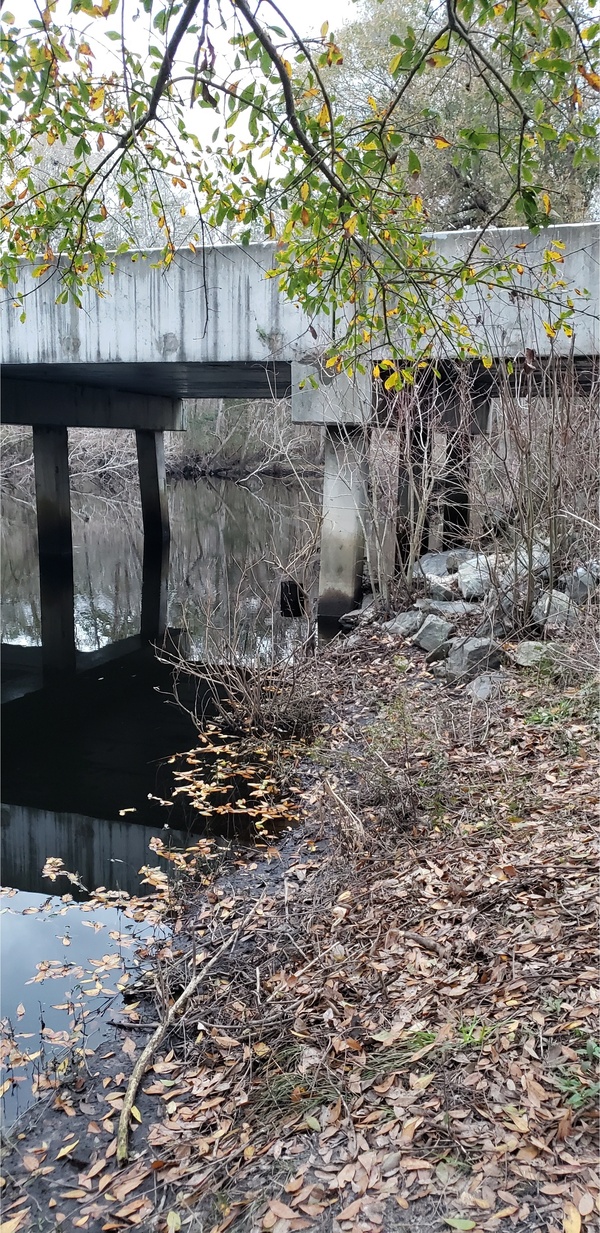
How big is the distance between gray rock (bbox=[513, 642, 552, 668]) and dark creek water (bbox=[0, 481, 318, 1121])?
242 centimetres

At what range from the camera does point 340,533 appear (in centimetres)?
1166

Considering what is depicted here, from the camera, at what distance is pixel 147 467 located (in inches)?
874

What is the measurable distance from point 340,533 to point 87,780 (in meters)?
5.28

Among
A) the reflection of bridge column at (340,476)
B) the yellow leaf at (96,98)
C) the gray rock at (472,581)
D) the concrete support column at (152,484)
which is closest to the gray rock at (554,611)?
the gray rock at (472,581)

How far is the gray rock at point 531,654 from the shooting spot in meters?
7.28

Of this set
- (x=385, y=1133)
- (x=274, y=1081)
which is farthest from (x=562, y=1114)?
(x=274, y=1081)

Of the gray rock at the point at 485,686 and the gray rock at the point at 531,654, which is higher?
the gray rock at the point at 531,654

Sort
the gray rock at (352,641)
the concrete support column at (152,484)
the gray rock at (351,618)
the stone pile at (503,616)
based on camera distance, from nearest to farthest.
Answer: the stone pile at (503,616) < the gray rock at (352,641) < the gray rock at (351,618) < the concrete support column at (152,484)

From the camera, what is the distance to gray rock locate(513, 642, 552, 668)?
728 centimetres

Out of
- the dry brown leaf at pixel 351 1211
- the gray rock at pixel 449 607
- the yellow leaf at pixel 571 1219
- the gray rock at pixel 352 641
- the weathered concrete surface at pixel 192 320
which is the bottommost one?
the gray rock at pixel 352 641

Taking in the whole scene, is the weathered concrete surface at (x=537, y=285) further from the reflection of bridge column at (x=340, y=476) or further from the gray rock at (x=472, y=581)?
the gray rock at (x=472, y=581)

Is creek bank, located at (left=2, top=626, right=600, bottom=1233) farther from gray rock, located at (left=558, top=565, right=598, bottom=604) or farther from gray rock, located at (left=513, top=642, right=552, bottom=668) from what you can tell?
gray rock, located at (left=558, top=565, right=598, bottom=604)

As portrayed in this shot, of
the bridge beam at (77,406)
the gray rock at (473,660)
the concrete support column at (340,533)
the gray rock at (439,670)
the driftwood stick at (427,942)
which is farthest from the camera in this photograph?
the bridge beam at (77,406)

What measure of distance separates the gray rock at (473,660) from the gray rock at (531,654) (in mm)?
339
